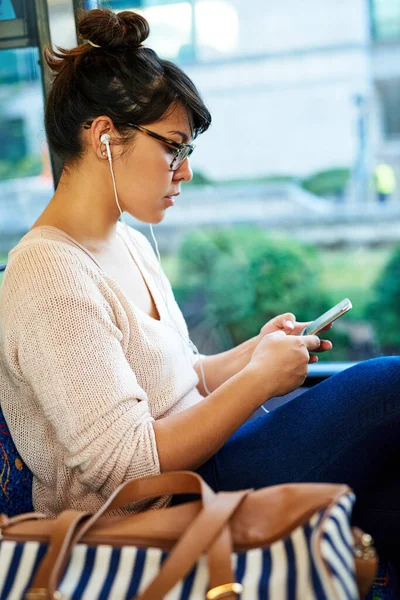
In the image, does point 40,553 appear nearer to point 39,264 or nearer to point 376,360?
point 39,264

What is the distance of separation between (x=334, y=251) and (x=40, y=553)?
18.9 feet

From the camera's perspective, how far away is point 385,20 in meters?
6.30

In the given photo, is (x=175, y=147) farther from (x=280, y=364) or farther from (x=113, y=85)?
(x=280, y=364)

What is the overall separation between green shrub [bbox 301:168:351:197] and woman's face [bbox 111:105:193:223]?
5.55 metres

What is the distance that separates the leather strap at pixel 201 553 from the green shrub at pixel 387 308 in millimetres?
4537

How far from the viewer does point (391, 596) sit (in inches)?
47.0

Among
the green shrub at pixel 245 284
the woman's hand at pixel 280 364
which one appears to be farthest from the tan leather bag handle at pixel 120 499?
the green shrub at pixel 245 284

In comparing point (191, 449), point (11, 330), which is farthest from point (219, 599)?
point (11, 330)

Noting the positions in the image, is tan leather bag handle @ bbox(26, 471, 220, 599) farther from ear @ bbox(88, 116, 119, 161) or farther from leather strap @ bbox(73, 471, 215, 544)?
ear @ bbox(88, 116, 119, 161)

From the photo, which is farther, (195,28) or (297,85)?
(297,85)

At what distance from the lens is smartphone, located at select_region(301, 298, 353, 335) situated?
4.09 ft

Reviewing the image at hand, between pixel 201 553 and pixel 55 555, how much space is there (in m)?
0.16

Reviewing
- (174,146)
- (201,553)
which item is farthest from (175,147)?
(201,553)

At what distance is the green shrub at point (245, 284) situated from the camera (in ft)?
17.6
